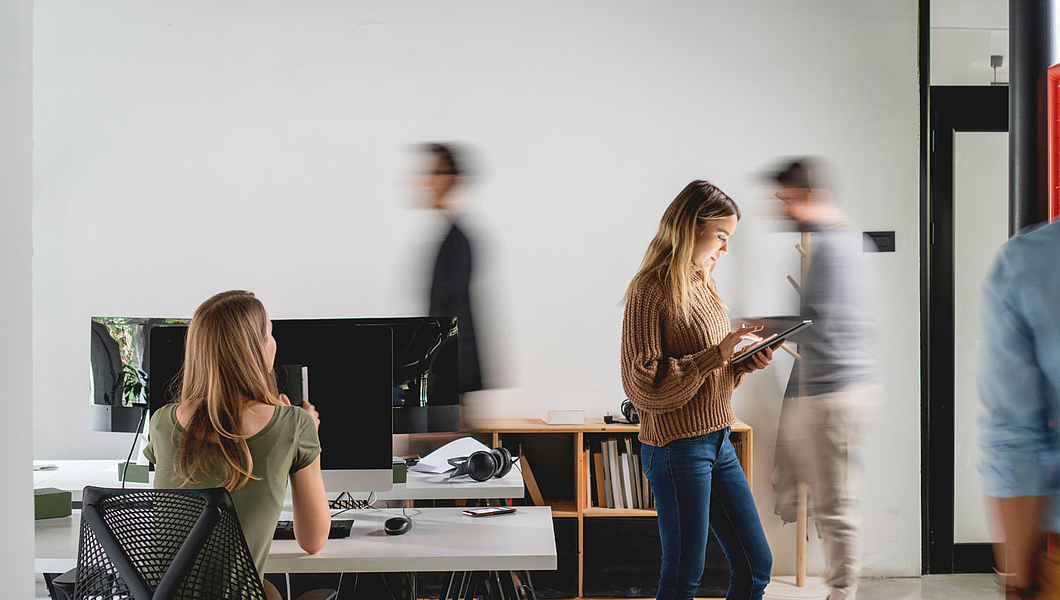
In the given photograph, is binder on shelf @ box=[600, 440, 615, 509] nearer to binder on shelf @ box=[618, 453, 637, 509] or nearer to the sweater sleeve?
binder on shelf @ box=[618, 453, 637, 509]

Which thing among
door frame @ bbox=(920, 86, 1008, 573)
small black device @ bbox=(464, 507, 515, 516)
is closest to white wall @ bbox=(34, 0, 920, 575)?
door frame @ bbox=(920, 86, 1008, 573)

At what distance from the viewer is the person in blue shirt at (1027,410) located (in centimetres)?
88

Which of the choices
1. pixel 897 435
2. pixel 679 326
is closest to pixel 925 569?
pixel 897 435

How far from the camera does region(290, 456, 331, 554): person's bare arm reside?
5.65 feet

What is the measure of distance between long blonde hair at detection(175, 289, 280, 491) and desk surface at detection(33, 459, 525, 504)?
68 cm

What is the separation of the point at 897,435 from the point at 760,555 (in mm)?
1805

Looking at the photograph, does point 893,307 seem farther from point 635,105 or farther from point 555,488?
point 555,488

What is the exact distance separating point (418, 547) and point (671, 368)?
0.84 meters

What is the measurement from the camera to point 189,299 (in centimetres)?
362

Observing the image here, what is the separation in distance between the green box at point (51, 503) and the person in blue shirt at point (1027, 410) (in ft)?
7.64

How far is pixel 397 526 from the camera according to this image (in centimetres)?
202

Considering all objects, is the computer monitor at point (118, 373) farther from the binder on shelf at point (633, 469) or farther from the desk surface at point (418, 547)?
the binder on shelf at point (633, 469)

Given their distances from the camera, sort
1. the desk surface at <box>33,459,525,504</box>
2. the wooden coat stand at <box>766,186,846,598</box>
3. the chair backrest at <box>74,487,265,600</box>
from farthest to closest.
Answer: the wooden coat stand at <box>766,186,846,598</box>, the desk surface at <box>33,459,525,504</box>, the chair backrest at <box>74,487,265,600</box>

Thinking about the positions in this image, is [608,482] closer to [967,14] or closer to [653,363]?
[653,363]
